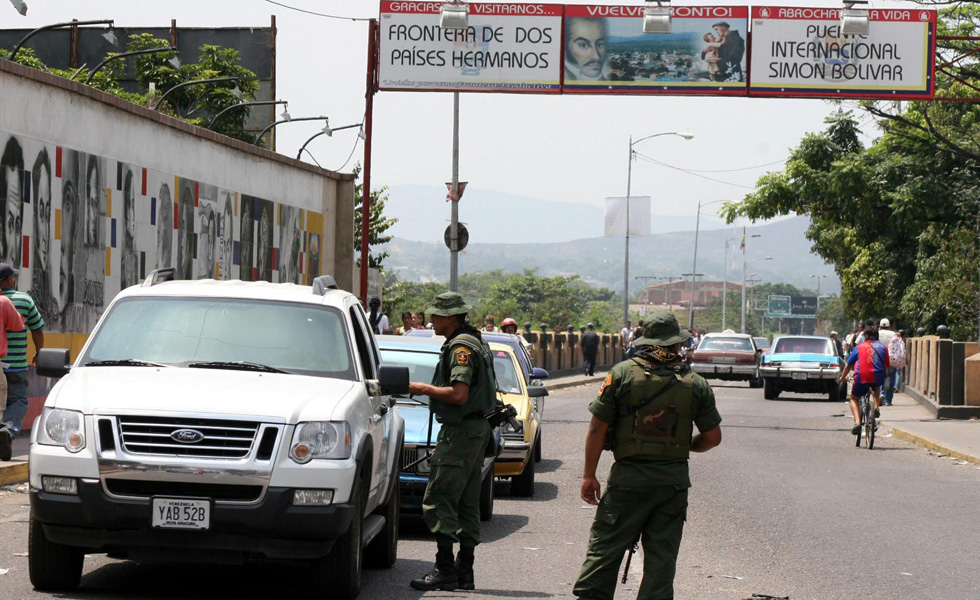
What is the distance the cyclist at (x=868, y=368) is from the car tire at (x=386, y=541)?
11.9m

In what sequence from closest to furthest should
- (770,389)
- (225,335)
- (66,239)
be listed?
1. (225,335)
2. (66,239)
3. (770,389)

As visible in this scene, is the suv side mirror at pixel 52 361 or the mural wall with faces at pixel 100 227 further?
the mural wall with faces at pixel 100 227

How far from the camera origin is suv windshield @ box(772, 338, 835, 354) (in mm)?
35938

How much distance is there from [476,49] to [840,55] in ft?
20.5

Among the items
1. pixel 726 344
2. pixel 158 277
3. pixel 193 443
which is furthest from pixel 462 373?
pixel 726 344

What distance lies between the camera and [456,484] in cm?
852

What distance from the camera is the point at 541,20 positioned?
25.3 metres

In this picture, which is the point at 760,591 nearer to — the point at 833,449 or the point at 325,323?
the point at 325,323

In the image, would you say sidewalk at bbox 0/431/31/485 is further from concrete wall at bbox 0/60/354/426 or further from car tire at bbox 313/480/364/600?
car tire at bbox 313/480/364/600

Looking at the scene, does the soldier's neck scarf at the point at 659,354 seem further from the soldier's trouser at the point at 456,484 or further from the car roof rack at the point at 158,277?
the car roof rack at the point at 158,277

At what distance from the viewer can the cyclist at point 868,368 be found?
20.0 meters

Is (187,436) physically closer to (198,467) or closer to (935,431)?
(198,467)

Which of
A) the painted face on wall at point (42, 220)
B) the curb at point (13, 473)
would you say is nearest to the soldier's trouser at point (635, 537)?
the curb at point (13, 473)

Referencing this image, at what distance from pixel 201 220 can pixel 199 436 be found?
56.2ft
